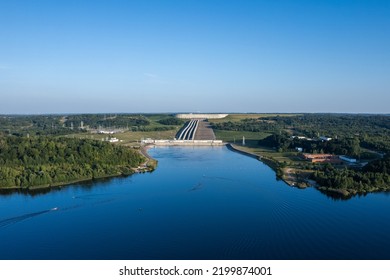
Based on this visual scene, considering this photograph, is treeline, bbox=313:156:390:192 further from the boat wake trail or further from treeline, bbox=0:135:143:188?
the boat wake trail

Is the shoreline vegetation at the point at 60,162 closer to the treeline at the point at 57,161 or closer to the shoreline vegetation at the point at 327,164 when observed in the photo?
the treeline at the point at 57,161

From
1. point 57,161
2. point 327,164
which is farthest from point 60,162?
point 327,164

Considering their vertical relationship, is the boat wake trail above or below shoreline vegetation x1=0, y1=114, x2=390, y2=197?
below

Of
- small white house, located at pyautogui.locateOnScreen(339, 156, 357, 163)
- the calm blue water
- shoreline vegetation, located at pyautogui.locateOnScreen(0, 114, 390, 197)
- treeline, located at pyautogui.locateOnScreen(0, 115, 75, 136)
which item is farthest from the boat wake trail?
treeline, located at pyautogui.locateOnScreen(0, 115, 75, 136)

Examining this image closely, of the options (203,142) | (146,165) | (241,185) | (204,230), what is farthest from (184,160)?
(204,230)

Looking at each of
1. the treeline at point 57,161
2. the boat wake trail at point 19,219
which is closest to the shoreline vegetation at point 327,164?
the treeline at point 57,161

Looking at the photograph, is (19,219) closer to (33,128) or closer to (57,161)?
(57,161)

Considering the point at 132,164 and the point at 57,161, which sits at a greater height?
the point at 57,161

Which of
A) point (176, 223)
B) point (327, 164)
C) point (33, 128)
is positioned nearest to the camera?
point (176, 223)
